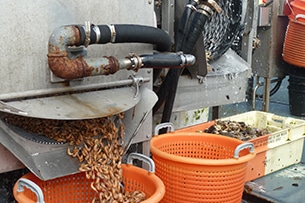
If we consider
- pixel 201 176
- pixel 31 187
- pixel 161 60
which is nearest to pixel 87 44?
pixel 161 60

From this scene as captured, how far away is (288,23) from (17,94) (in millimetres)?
3303

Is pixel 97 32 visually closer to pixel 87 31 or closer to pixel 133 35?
pixel 87 31

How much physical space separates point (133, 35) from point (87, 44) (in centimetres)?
20

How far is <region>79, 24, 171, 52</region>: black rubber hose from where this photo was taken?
4.78 ft

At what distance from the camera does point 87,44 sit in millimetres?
1435

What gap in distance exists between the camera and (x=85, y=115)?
1.38 m

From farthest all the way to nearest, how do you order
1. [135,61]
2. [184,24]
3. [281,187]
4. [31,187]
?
[281,187] < [184,24] < [135,61] < [31,187]

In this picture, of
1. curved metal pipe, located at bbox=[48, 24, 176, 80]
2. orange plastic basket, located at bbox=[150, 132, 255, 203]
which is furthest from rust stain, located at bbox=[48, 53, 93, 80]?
orange plastic basket, located at bbox=[150, 132, 255, 203]

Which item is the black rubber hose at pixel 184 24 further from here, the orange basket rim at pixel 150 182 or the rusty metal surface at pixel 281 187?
the rusty metal surface at pixel 281 187

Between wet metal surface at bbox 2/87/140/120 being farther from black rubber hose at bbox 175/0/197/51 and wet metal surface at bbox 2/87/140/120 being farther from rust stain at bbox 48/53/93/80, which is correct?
black rubber hose at bbox 175/0/197/51

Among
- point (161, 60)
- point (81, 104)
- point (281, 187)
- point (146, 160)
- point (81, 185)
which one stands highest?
point (161, 60)

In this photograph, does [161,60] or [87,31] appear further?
[161,60]

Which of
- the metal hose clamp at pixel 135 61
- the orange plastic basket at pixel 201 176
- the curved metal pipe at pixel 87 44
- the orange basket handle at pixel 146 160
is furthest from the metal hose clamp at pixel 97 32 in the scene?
the orange plastic basket at pixel 201 176

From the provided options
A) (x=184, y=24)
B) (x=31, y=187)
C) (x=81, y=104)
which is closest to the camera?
(x=31, y=187)
